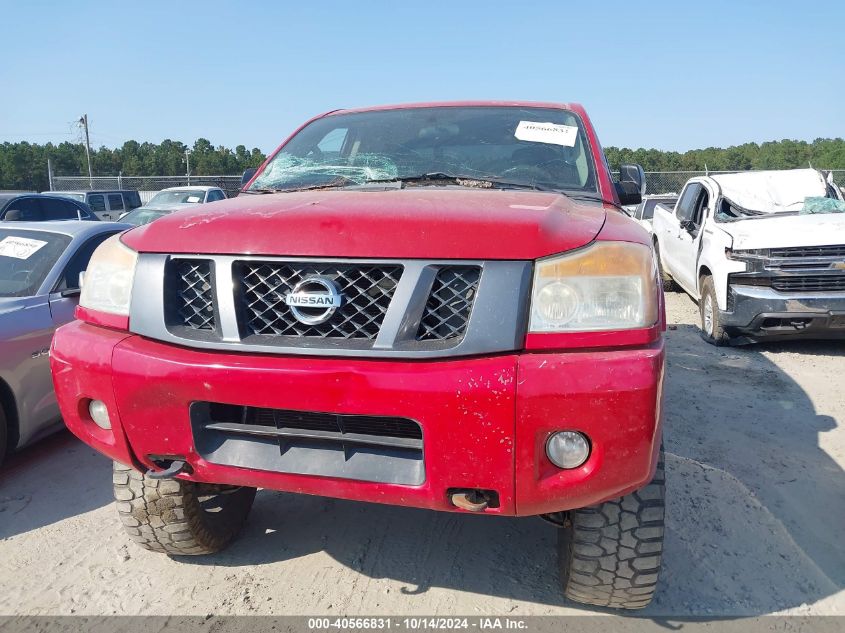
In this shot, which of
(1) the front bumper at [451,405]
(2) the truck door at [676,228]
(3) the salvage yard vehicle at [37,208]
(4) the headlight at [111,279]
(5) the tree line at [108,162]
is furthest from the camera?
(5) the tree line at [108,162]

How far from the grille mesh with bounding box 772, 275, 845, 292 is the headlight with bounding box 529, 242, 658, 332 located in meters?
4.59

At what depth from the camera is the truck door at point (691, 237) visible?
22.7 ft

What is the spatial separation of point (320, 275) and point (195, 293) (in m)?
0.43

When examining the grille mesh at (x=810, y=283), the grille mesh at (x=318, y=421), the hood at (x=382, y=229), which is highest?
the hood at (x=382, y=229)

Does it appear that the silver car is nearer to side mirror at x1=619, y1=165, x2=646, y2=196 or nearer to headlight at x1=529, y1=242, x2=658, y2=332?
headlight at x1=529, y1=242, x2=658, y2=332

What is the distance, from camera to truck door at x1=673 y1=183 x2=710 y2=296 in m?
6.92

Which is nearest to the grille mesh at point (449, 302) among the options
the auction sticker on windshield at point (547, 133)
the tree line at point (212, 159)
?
the auction sticker on windshield at point (547, 133)

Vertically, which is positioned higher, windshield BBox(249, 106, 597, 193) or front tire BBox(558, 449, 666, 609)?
windshield BBox(249, 106, 597, 193)

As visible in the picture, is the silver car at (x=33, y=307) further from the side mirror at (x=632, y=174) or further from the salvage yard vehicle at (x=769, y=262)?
the salvage yard vehicle at (x=769, y=262)

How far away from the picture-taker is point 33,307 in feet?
11.9

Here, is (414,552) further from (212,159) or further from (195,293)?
(212,159)

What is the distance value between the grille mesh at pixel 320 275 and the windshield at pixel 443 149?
3.44 ft

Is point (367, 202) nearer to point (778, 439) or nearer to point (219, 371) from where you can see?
point (219, 371)

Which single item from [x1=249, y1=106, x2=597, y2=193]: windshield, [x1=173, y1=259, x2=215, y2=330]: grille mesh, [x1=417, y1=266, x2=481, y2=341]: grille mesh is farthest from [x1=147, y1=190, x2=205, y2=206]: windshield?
[x1=417, y1=266, x2=481, y2=341]: grille mesh
